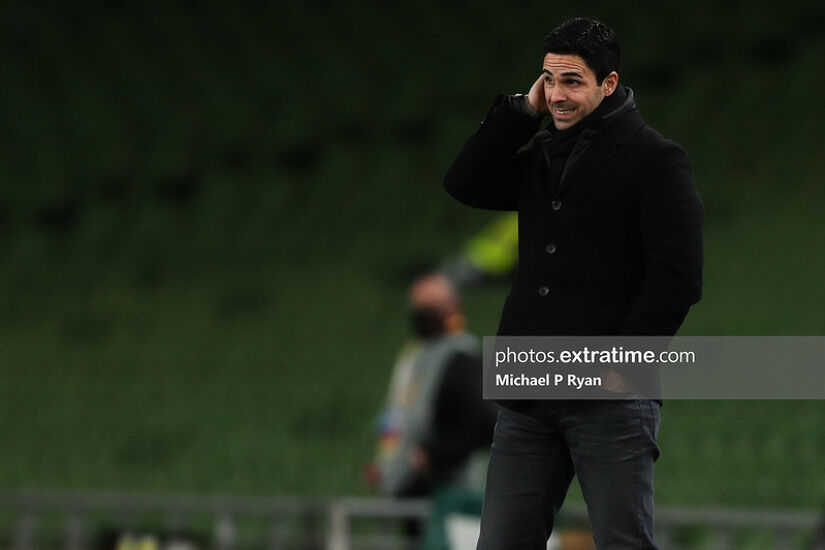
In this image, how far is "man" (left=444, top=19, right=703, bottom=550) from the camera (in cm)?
323

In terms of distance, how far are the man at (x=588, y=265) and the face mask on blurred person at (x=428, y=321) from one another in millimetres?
3281

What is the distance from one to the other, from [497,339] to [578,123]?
1.58 feet

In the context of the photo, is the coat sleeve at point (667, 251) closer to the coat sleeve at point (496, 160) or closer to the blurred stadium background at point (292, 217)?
the coat sleeve at point (496, 160)

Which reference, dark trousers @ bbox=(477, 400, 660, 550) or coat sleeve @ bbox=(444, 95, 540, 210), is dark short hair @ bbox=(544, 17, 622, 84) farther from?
dark trousers @ bbox=(477, 400, 660, 550)

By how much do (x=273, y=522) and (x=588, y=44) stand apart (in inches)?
208

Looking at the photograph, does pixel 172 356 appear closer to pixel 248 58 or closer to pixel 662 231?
pixel 248 58

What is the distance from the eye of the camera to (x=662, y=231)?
3.23 metres

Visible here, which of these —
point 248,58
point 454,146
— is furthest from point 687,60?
point 248,58

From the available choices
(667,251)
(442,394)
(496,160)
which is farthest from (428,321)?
(667,251)

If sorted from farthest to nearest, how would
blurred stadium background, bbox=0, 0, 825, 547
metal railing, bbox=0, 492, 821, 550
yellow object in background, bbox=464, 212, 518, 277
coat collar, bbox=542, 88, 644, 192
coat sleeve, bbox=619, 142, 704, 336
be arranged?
yellow object in background, bbox=464, 212, 518, 277 → blurred stadium background, bbox=0, 0, 825, 547 → metal railing, bbox=0, 492, 821, 550 → coat collar, bbox=542, 88, 644, 192 → coat sleeve, bbox=619, 142, 704, 336

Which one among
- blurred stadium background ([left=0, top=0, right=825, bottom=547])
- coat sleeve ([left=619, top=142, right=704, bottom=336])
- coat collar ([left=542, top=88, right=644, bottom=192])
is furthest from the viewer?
blurred stadium background ([left=0, top=0, right=825, bottom=547])

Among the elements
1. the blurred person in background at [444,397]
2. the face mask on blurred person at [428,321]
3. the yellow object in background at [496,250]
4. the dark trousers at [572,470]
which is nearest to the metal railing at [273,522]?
the blurred person in background at [444,397]

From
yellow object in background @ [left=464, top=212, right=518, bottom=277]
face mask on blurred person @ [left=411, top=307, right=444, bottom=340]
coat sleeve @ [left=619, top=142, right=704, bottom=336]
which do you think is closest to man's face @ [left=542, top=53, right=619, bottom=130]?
coat sleeve @ [left=619, top=142, right=704, bottom=336]

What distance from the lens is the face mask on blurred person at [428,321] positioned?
6.71 m
